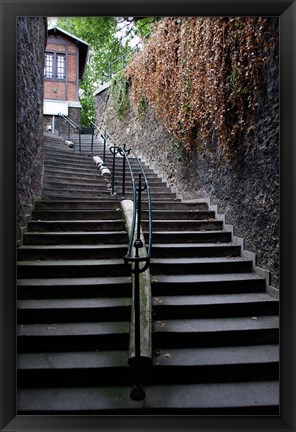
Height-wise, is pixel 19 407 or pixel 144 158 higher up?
pixel 144 158

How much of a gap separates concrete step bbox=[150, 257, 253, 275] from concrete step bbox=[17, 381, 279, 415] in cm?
158

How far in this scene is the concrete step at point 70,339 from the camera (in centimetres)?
303

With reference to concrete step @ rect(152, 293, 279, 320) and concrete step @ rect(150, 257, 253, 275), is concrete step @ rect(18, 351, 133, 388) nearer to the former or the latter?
concrete step @ rect(152, 293, 279, 320)

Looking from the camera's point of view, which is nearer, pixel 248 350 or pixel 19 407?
pixel 19 407

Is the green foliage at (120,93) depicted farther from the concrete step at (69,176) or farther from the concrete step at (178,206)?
the concrete step at (178,206)

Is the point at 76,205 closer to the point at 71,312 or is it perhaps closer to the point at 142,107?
the point at 71,312

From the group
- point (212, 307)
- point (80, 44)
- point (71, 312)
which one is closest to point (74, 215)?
point (71, 312)

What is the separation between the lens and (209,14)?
209 cm

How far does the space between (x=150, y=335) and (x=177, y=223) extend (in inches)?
95.4

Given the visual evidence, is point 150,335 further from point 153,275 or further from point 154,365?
point 153,275

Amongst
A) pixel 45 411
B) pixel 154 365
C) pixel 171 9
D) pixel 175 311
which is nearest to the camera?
pixel 171 9

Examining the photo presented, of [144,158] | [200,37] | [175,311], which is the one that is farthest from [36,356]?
[144,158]

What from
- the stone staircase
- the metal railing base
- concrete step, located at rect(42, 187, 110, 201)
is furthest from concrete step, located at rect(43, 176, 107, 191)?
the metal railing base

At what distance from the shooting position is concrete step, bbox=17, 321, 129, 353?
3029 millimetres
